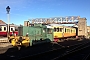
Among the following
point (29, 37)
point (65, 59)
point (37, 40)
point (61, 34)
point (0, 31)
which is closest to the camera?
point (65, 59)

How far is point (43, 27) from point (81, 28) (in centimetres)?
2845

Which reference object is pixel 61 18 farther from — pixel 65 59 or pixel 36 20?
pixel 65 59

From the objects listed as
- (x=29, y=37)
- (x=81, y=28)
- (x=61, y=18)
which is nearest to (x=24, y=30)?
(x=29, y=37)

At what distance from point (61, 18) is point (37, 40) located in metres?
43.3

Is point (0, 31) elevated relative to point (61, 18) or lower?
lower

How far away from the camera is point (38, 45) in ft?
56.4

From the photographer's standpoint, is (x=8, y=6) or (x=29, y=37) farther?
(x=8, y=6)

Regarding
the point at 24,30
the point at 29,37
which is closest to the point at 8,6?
the point at 24,30

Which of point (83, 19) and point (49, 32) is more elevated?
point (83, 19)

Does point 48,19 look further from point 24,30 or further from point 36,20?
point 24,30

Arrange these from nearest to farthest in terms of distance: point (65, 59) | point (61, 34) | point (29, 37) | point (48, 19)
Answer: point (65, 59) < point (29, 37) < point (61, 34) < point (48, 19)

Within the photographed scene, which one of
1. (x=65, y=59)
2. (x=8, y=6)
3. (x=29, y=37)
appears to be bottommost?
(x=65, y=59)

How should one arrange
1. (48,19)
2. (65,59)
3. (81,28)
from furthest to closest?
(48,19)
(81,28)
(65,59)

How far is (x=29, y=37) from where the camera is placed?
14734 millimetres
